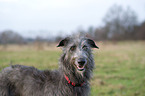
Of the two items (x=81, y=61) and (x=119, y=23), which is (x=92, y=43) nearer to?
(x=81, y=61)

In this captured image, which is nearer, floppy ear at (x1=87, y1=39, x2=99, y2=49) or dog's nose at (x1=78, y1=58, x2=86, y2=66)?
dog's nose at (x1=78, y1=58, x2=86, y2=66)

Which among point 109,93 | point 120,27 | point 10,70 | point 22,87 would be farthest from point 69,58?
point 120,27

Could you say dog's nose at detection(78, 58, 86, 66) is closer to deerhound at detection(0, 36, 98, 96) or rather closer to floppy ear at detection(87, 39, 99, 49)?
deerhound at detection(0, 36, 98, 96)

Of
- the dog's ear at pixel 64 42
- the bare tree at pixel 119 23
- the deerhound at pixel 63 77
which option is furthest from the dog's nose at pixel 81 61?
the bare tree at pixel 119 23

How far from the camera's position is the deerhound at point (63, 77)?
360 centimetres

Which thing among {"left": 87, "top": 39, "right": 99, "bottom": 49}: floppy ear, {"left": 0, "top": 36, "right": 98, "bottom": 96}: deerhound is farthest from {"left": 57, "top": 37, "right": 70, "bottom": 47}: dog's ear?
{"left": 87, "top": 39, "right": 99, "bottom": 49}: floppy ear

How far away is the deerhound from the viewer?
360 centimetres

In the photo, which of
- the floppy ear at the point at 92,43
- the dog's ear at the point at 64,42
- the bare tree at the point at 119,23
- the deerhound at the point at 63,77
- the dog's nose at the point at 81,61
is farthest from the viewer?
the bare tree at the point at 119,23

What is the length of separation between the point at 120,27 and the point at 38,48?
1506 inches

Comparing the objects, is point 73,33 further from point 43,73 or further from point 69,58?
point 43,73

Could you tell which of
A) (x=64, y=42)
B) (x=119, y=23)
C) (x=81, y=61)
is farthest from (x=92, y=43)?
(x=119, y=23)

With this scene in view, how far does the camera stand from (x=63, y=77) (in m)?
3.73

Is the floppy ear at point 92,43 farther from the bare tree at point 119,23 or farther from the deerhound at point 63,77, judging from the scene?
the bare tree at point 119,23

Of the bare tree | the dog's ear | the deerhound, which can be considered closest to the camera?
the deerhound
